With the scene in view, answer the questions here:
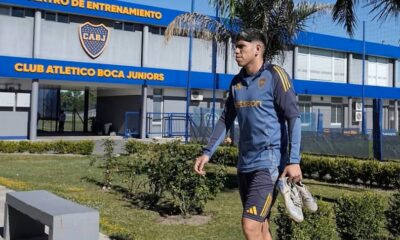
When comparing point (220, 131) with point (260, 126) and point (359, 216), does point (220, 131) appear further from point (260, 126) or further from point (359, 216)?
point (359, 216)

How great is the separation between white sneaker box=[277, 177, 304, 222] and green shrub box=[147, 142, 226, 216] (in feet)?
13.9

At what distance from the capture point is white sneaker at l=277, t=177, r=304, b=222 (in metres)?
3.57

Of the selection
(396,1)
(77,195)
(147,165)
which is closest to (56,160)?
(77,195)

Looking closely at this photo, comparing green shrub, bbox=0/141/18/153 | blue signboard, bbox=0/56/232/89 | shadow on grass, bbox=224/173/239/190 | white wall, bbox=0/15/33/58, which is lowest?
shadow on grass, bbox=224/173/239/190

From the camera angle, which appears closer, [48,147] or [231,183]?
[231,183]

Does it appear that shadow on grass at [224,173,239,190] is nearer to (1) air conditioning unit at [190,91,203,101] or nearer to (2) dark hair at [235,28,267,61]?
(2) dark hair at [235,28,267,61]

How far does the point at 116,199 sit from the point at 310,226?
5.22 metres

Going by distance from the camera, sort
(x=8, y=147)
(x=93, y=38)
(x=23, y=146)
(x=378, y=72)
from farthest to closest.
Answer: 1. (x=378, y=72)
2. (x=93, y=38)
3. (x=23, y=146)
4. (x=8, y=147)

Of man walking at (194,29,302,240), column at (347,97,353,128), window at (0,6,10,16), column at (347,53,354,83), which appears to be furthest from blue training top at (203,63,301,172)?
column at (347,53,354,83)

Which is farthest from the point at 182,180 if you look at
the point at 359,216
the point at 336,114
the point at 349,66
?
the point at 349,66

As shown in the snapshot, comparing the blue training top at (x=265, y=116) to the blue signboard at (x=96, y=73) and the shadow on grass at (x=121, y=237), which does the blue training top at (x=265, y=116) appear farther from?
the blue signboard at (x=96, y=73)

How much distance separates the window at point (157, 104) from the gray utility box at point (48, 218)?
24.6 m

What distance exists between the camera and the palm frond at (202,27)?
51.5 ft

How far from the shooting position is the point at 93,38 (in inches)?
1104
